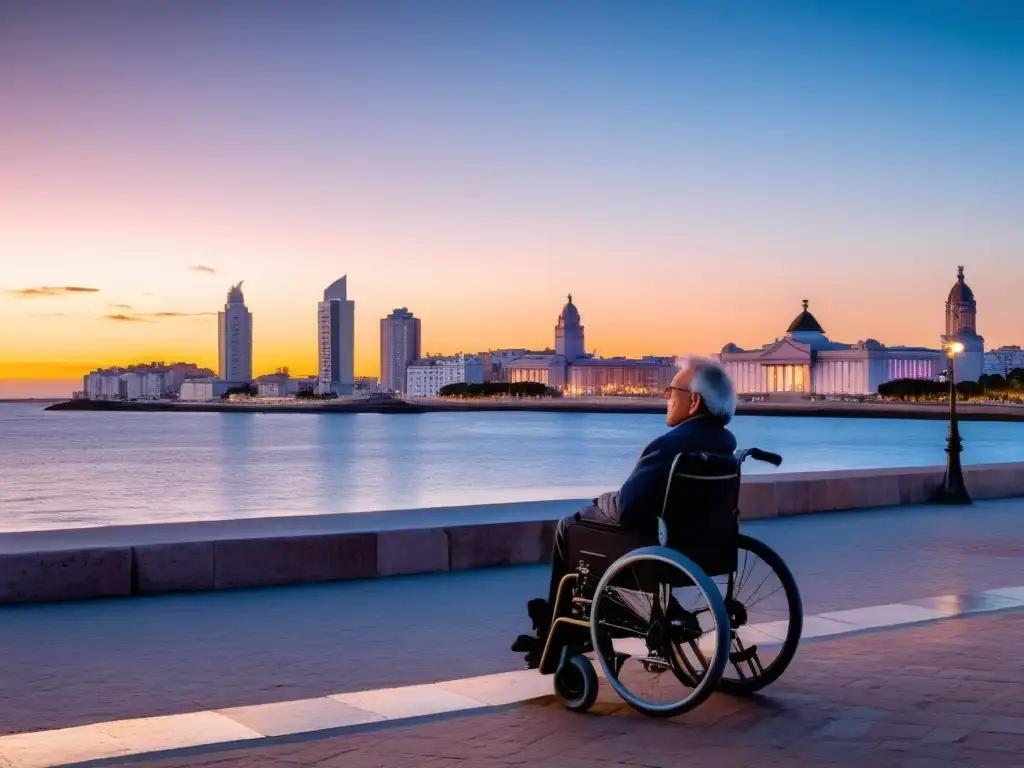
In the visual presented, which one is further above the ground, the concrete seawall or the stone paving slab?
the concrete seawall

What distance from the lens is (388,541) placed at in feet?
37.3

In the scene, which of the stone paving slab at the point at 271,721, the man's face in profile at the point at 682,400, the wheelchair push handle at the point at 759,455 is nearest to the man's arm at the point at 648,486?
the man's face in profile at the point at 682,400

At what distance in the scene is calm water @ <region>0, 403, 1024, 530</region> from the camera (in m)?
43.2

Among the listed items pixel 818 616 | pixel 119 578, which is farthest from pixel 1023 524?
pixel 119 578

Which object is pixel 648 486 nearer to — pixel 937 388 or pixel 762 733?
pixel 762 733

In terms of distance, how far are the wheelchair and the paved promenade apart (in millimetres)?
186

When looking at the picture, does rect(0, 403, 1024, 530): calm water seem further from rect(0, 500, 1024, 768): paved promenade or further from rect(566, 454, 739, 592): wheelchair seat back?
rect(566, 454, 739, 592): wheelchair seat back

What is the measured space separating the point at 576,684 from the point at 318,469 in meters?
61.3

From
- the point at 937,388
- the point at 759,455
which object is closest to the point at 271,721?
the point at 759,455

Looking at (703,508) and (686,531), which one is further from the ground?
(703,508)

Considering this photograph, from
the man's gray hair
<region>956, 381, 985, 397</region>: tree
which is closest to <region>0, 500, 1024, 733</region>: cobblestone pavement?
the man's gray hair

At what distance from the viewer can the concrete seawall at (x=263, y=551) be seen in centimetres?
984

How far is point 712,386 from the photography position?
6.39 metres

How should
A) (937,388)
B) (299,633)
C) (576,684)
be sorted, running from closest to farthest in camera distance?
(576,684), (299,633), (937,388)
